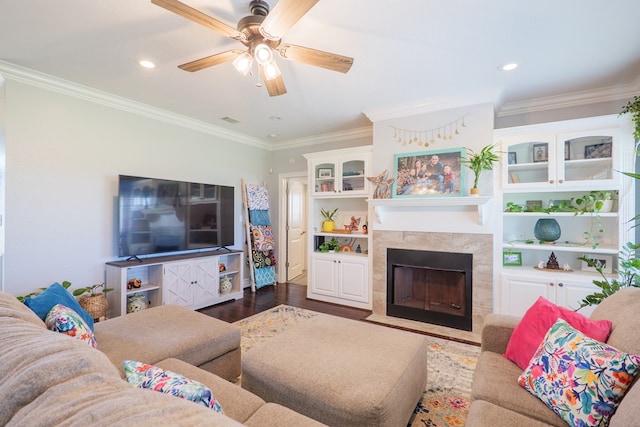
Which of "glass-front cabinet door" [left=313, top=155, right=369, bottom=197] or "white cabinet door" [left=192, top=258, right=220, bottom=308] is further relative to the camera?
"glass-front cabinet door" [left=313, top=155, right=369, bottom=197]

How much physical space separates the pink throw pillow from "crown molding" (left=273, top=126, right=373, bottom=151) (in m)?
3.46

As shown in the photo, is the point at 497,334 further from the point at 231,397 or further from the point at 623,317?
the point at 231,397

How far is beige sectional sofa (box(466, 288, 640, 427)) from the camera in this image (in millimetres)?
1028

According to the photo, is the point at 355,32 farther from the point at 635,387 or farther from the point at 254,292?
the point at 254,292

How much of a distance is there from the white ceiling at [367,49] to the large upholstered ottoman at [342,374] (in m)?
2.20

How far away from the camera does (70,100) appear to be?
311 cm

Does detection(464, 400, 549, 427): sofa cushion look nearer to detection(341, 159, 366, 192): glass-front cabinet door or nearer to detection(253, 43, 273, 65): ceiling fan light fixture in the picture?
detection(253, 43, 273, 65): ceiling fan light fixture

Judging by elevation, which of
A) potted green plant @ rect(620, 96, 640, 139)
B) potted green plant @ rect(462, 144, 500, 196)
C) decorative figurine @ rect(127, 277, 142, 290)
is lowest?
decorative figurine @ rect(127, 277, 142, 290)

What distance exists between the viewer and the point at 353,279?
160 inches

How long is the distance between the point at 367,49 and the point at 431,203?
180 cm

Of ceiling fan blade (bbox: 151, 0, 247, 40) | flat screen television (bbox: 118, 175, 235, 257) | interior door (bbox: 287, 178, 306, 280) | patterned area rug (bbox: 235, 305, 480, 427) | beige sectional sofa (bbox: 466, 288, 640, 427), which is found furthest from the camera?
interior door (bbox: 287, 178, 306, 280)

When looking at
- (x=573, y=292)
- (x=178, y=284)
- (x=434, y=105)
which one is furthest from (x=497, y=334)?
(x=178, y=284)

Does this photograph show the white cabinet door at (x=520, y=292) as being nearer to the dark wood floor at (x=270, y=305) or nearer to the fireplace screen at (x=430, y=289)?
the fireplace screen at (x=430, y=289)

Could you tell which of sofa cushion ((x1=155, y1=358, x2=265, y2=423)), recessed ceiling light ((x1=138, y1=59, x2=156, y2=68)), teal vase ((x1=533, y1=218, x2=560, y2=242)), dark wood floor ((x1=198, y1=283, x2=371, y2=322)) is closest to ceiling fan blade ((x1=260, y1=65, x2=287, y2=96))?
recessed ceiling light ((x1=138, y1=59, x2=156, y2=68))
